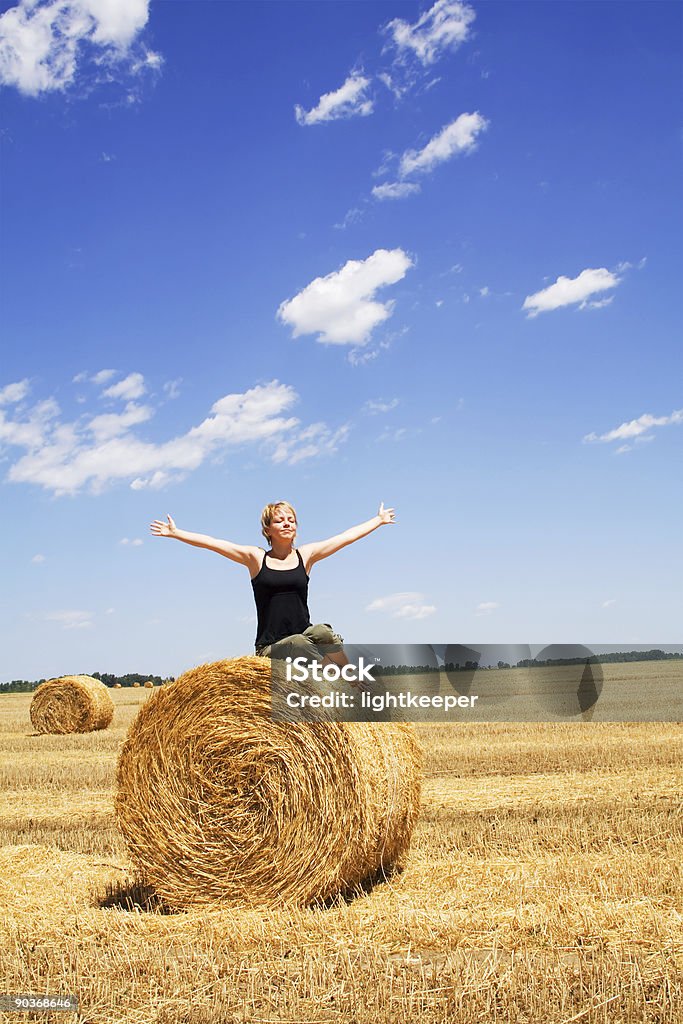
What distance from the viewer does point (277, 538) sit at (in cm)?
595

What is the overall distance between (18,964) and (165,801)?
5.41 ft

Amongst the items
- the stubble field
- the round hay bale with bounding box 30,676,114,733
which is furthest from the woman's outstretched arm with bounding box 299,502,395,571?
the round hay bale with bounding box 30,676,114,733

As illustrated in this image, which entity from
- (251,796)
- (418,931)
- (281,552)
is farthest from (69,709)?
(418,931)

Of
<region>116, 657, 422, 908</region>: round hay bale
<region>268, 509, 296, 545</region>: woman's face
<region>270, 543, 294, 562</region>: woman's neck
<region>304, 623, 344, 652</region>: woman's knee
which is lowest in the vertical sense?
<region>116, 657, 422, 908</region>: round hay bale

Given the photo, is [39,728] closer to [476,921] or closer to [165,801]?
[165,801]

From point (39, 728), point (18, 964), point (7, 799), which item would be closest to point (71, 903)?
point (18, 964)

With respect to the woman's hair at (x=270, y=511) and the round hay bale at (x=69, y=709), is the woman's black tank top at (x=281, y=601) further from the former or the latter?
the round hay bale at (x=69, y=709)

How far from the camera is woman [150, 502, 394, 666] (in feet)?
19.0

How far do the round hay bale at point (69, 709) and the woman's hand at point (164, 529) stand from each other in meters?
13.2

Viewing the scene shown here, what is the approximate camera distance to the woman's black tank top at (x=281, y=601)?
19.1 feet

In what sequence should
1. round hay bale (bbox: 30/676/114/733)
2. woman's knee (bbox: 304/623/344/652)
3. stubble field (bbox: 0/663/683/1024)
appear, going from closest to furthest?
stubble field (bbox: 0/663/683/1024), woman's knee (bbox: 304/623/344/652), round hay bale (bbox: 30/676/114/733)

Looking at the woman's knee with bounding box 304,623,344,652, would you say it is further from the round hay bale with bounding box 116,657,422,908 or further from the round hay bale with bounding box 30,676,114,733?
the round hay bale with bounding box 30,676,114,733

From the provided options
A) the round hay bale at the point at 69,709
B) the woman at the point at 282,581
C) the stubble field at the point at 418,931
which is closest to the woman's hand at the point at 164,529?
the woman at the point at 282,581

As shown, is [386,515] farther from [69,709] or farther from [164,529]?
[69,709]
